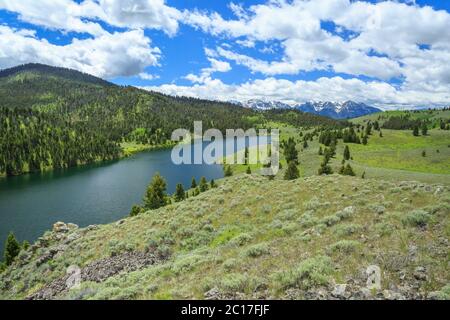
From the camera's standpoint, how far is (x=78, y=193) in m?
105

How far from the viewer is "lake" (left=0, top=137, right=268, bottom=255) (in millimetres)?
76438

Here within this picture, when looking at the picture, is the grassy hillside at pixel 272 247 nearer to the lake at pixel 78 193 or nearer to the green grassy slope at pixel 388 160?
the lake at pixel 78 193

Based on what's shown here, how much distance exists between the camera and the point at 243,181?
124 ft

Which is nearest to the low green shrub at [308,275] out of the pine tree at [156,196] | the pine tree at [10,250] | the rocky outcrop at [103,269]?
the rocky outcrop at [103,269]

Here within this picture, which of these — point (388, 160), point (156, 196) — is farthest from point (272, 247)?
point (388, 160)

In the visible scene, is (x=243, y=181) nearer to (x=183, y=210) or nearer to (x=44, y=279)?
(x=183, y=210)

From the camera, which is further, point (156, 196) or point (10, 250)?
point (156, 196)

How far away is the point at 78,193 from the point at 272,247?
101m

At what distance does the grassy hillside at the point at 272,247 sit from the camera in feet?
42.8

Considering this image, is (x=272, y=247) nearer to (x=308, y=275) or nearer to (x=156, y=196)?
(x=308, y=275)

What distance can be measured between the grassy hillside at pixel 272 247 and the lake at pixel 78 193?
→ 1595 inches

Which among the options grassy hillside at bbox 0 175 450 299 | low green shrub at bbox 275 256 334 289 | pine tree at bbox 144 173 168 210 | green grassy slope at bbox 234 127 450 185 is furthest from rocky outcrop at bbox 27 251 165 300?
green grassy slope at bbox 234 127 450 185

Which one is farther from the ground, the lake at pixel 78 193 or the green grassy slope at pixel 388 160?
the green grassy slope at pixel 388 160

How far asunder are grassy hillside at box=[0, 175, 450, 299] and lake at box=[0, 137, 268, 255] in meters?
40.5
